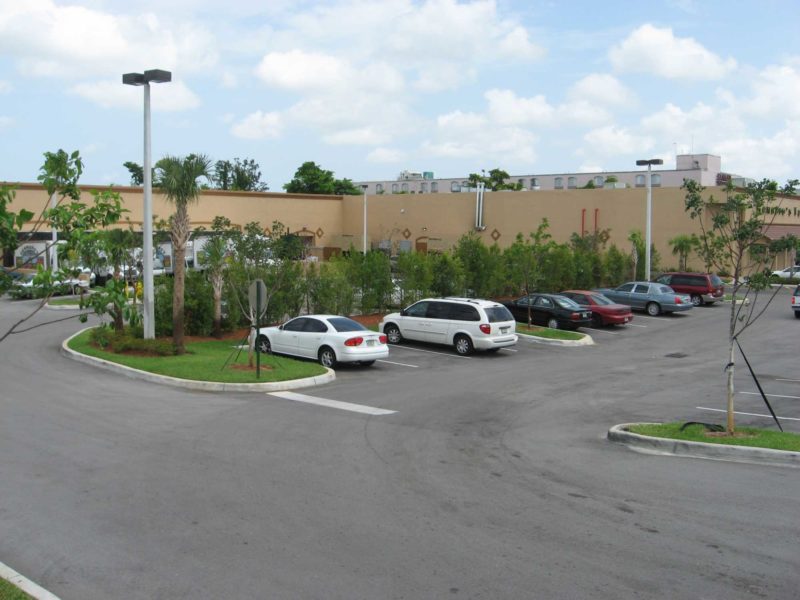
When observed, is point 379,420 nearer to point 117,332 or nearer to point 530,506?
point 530,506

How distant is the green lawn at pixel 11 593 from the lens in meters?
6.36

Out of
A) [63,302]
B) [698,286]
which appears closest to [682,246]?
[698,286]

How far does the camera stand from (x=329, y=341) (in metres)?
21.4

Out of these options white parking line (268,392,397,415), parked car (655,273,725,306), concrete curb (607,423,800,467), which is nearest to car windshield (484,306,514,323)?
white parking line (268,392,397,415)

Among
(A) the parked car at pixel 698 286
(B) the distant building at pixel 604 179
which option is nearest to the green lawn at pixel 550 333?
(A) the parked car at pixel 698 286

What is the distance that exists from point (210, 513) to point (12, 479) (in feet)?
10.5

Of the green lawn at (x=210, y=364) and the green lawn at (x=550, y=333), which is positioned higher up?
the green lawn at (x=550, y=333)

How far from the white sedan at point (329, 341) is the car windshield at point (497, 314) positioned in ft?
13.7

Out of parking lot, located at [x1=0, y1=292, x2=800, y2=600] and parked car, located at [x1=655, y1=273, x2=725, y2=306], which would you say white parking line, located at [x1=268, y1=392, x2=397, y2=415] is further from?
parked car, located at [x1=655, y1=273, x2=725, y2=306]

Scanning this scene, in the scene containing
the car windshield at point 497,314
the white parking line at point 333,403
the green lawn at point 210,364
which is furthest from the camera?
the car windshield at point 497,314

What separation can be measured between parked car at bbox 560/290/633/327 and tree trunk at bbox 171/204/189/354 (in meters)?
16.1

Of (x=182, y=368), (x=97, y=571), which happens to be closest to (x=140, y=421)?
(x=182, y=368)

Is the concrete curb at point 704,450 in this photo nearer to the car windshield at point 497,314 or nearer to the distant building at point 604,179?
the car windshield at point 497,314

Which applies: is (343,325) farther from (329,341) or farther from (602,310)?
(602,310)
